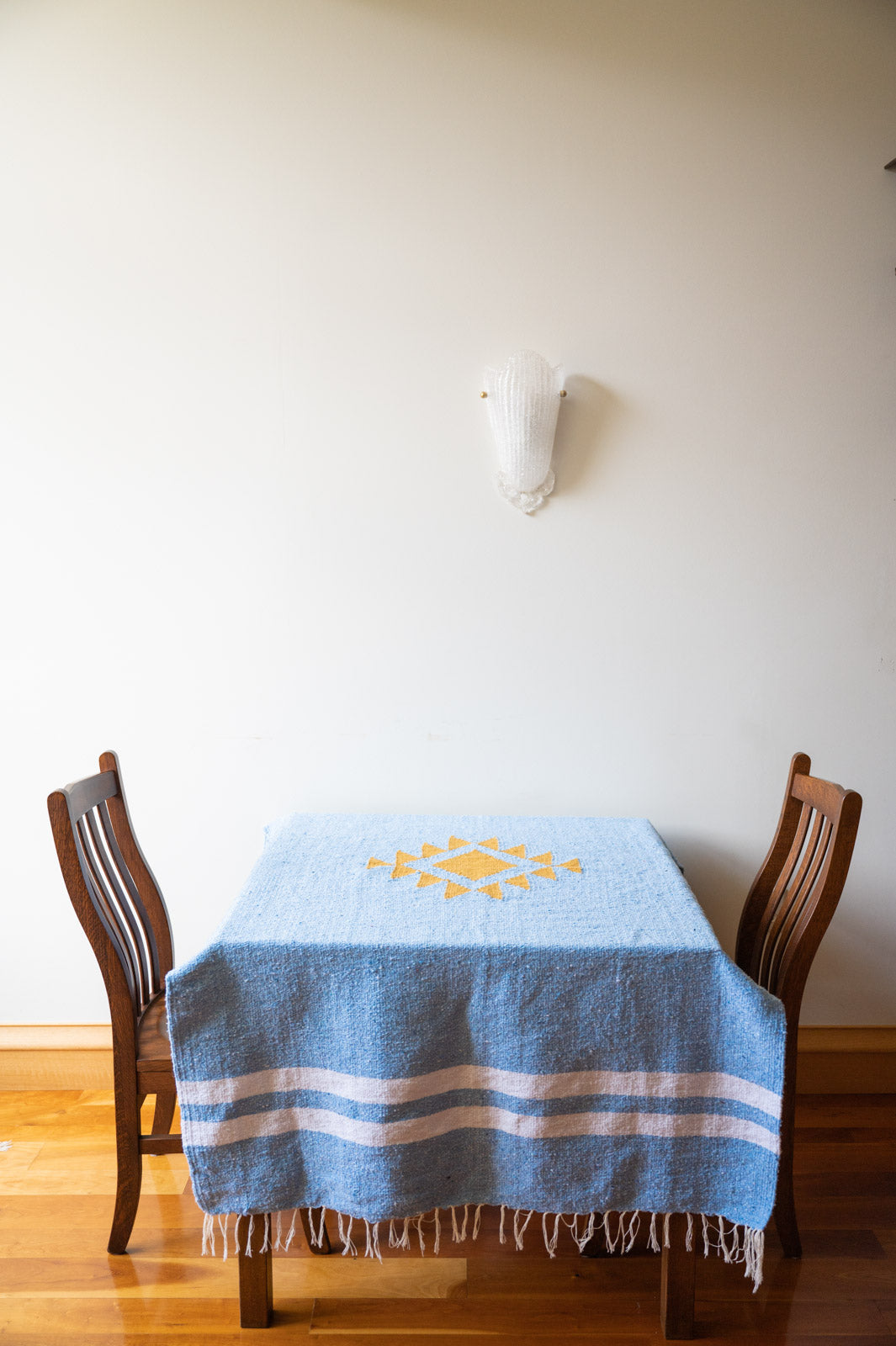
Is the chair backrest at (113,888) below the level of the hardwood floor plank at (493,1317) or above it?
above

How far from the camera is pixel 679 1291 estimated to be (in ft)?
4.64

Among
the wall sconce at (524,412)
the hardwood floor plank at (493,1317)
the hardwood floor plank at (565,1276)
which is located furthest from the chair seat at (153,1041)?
the wall sconce at (524,412)

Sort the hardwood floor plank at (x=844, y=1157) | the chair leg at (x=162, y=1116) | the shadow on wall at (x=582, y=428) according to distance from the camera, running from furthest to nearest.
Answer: the shadow on wall at (x=582, y=428), the hardwood floor plank at (x=844, y=1157), the chair leg at (x=162, y=1116)

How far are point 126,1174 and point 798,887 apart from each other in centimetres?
133

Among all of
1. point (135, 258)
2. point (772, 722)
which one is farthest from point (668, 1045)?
point (135, 258)

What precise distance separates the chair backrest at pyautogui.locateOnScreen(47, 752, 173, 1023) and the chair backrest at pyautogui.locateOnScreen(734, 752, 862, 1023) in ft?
3.81

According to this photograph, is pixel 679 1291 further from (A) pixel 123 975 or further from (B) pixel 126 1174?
(A) pixel 123 975

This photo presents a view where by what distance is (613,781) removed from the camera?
6.70 ft

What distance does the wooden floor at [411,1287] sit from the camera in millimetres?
1425

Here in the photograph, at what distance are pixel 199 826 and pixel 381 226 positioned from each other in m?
1.49

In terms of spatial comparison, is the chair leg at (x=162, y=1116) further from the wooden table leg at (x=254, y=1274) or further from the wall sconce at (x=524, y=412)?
the wall sconce at (x=524, y=412)

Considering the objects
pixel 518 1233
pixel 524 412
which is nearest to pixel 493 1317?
pixel 518 1233

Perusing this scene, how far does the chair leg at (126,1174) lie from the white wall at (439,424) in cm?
62

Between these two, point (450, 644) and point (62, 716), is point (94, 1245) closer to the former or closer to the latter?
point (62, 716)
